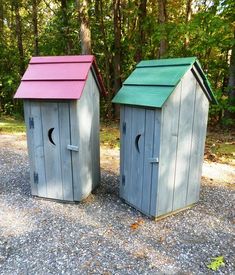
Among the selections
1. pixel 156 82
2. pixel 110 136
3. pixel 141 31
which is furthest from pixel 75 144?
pixel 141 31

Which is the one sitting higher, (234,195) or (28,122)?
(28,122)

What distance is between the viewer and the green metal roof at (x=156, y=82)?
2.90 m

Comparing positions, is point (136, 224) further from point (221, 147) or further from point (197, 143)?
point (221, 147)

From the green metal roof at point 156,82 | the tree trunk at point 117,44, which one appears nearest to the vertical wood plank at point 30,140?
the green metal roof at point 156,82

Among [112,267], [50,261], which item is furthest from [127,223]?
[50,261]

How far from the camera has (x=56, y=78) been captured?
3.33 metres

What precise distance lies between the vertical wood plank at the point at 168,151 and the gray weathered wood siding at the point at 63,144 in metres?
1.04

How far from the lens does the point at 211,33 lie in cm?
728

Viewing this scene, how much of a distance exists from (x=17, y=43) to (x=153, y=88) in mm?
11828

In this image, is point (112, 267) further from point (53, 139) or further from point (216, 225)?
point (53, 139)

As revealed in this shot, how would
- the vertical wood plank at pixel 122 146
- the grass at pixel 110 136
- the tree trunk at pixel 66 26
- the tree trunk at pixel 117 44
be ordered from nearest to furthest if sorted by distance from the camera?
the vertical wood plank at pixel 122 146
the grass at pixel 110 136
the tree trunk at pixel 117 44
the tree trunk at pixel 66 26

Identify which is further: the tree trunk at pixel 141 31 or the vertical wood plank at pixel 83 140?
the tree trunk at pixel 141 31

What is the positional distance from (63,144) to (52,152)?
0.21 m

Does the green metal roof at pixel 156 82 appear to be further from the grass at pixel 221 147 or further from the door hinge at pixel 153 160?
the grass at pixel 221 147
